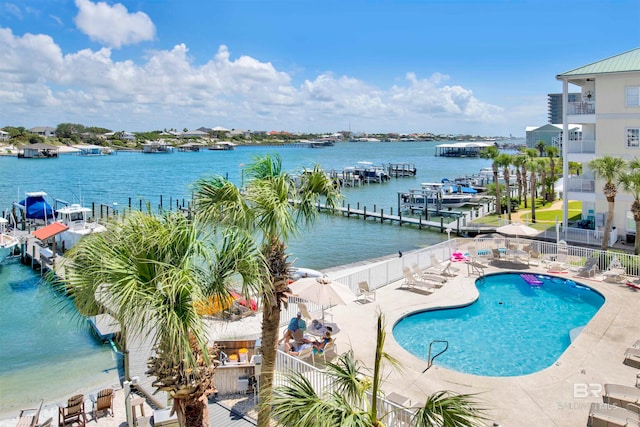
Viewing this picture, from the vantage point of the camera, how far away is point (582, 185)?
28172 millimetres

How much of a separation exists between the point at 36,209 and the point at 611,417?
4605 cm

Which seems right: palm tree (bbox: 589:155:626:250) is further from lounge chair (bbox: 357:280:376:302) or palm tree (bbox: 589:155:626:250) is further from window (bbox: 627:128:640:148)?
lounge chair (bbox: 357:280:376:302)

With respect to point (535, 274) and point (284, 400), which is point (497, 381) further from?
point (535, 274)

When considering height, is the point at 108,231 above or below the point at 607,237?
above

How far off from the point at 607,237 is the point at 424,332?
46.9 feet

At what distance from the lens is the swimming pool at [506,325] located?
14.3 meters

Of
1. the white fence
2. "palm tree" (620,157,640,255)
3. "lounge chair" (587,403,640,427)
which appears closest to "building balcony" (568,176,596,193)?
"palm tree" (620,157,640,255)

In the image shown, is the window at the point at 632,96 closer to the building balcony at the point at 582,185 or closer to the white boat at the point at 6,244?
the building balcony at the point at 582,185

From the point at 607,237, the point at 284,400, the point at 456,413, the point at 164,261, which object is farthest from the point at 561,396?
the point at 607,237

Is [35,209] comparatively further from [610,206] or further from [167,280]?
[610,206]

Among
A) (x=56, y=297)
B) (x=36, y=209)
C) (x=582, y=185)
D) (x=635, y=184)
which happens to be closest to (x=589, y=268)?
(x=635, y=184)

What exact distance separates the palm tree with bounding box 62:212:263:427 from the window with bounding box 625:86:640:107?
1096 inches

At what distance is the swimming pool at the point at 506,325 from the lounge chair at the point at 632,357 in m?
2.06

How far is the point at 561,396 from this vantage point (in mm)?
11000
